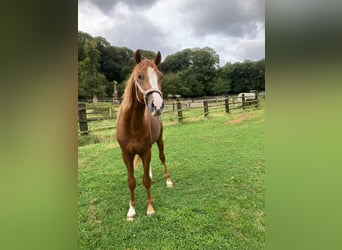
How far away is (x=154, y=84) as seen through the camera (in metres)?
1.20

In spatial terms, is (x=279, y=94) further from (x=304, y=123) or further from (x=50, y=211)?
(x=50, y=211)

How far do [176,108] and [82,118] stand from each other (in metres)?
0.53

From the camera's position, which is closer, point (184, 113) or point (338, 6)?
point (338, 6)

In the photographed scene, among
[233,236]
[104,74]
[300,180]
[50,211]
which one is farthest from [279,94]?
[50,211]

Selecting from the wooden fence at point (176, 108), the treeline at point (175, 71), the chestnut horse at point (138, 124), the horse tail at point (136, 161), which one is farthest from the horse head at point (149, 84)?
the horse tail at point (136, 161)

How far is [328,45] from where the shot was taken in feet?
4.22

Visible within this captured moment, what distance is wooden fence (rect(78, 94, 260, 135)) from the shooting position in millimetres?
1427

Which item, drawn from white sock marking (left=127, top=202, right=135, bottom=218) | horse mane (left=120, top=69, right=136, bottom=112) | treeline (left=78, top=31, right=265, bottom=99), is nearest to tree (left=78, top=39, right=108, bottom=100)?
treeline (left=78, top=31, right=265, bottom=99)

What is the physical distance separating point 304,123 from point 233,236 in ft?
2.26

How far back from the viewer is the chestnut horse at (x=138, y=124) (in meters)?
1.24

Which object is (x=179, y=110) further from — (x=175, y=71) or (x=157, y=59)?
(x=157, y=59)

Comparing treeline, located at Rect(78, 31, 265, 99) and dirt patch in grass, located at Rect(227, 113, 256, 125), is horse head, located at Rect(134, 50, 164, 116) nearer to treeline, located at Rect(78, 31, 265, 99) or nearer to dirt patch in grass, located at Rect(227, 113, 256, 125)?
treeline, located at Rect(78, 31, 265, 99)

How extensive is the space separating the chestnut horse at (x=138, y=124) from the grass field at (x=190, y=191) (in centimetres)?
7

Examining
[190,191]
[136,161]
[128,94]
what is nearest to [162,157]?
[136,161]
